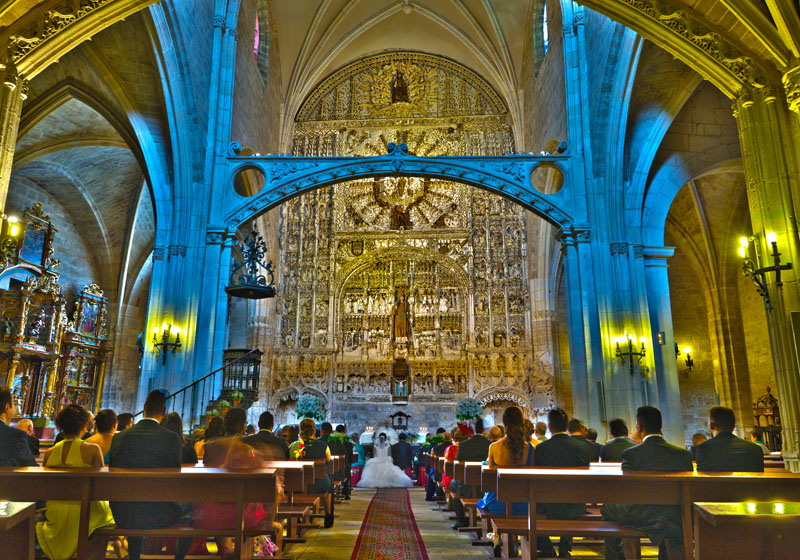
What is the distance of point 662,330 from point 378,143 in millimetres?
14589

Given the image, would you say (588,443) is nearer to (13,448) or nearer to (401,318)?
(13,448)

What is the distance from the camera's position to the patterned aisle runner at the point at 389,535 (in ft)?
19.5

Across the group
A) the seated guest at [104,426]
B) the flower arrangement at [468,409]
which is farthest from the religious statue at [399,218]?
the seated guest at [104,426]

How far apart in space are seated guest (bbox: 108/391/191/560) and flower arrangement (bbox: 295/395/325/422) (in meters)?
14.5

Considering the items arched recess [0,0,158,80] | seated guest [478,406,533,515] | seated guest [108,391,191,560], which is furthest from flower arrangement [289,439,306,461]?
arched recess [0,0,158,80]

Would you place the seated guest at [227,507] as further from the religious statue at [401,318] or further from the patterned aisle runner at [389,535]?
the religious statue at [401,318]

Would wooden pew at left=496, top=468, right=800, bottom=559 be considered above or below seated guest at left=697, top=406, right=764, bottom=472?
below

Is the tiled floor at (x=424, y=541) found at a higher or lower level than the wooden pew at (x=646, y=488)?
lower

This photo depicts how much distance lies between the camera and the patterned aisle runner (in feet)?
19.5

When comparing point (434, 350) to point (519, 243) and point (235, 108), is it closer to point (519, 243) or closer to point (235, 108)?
point (519, 243)

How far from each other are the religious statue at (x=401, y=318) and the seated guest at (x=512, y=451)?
1603 cm

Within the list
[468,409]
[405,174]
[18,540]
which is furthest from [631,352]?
[18,540]

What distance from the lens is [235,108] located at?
16297 mm

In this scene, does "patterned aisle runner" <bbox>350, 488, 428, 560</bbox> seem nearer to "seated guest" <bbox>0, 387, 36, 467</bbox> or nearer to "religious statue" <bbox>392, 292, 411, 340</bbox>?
"seated guest" <bbox>0, 387, 36, 467</bbox>
